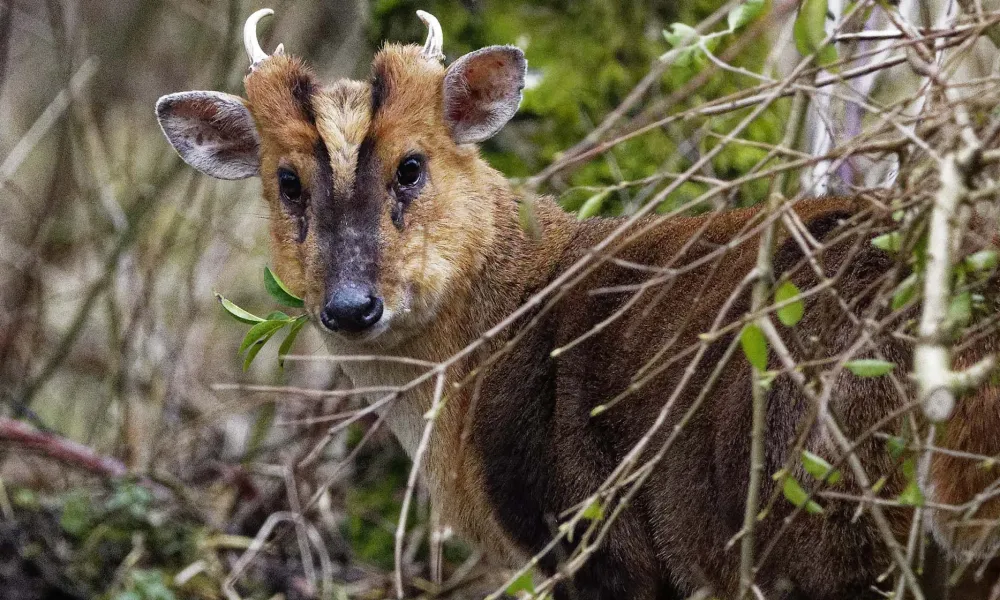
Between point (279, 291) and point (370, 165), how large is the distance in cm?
61

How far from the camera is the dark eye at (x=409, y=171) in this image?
471 centimetres

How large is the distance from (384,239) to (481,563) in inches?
104

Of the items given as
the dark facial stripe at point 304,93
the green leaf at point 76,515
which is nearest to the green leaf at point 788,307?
the dark facial stripe at point 304,93

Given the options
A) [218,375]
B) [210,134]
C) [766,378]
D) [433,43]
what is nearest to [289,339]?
[210,134]

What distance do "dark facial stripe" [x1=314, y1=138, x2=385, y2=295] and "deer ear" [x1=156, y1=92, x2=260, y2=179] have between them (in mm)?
636

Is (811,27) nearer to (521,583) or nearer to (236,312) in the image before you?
(521,583)

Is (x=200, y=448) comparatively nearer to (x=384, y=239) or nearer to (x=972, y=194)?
(x=384, y=239)

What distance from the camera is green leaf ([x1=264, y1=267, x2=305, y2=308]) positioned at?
424 centimetres

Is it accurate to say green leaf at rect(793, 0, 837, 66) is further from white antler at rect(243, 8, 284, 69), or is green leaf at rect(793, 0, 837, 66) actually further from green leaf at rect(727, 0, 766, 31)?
white antler at rect(243, 8, 284, 69)

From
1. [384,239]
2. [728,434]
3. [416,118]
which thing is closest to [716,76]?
[416,118]

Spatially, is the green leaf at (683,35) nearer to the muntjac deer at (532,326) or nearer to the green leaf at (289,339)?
the muntjac deer at (532,326)

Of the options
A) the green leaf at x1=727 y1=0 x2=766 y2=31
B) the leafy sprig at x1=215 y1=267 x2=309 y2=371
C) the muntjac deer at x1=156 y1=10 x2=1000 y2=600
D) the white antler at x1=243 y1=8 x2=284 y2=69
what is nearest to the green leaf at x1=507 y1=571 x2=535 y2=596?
the muntjac deer at x1=156 y1=10 x2=1000 y2=600

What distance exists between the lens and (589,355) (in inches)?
175

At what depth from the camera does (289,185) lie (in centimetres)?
480
